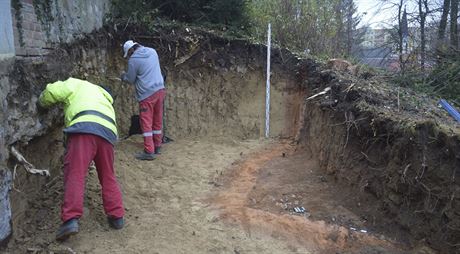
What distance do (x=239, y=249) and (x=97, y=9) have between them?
5498 mm

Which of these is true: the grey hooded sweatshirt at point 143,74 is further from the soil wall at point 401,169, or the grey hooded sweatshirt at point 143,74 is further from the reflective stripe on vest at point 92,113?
the soil wall at point 401,169

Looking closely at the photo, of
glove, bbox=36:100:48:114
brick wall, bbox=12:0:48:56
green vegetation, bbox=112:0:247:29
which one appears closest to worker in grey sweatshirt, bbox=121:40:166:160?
brick wall, bbox=12:0:48:56

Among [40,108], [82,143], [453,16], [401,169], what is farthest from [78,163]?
[453,16]

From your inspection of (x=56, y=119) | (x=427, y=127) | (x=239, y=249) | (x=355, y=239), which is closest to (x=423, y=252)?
(x=355, y=239)

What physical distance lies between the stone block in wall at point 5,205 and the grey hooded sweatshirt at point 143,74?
3.16 meters

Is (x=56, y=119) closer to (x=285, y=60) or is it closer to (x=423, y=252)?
(x=423, y=252)

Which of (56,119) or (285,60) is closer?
(56,119)

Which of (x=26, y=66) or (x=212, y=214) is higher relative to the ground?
(x=26, y=66)

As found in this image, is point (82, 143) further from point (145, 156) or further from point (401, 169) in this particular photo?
point (401, 169)

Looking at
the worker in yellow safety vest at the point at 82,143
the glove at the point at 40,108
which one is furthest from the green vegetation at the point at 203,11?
the worker in yellow safety vest at the point at 82,143

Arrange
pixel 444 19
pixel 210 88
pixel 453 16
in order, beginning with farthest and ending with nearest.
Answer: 1. pixel 444 19
2. pixel 453 16
3. pixel 210 88

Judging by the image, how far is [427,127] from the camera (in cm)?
420

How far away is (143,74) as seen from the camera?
6.66 m

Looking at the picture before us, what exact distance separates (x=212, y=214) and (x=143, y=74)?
2859 millimetres
